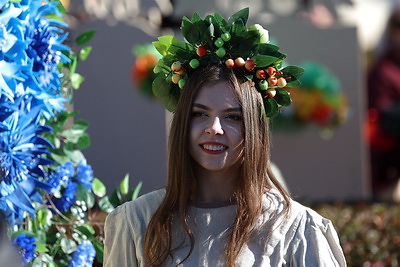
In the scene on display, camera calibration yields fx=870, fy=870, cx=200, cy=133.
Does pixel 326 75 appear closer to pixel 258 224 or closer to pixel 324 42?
pixel 324 42

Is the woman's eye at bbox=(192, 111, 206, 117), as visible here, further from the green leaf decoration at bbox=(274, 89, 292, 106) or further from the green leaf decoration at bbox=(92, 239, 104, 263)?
the green leaf decoration at bbox=(92, 239, 104, 263)

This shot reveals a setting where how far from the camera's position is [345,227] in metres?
5.20

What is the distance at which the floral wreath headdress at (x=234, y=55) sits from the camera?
8.29 ft

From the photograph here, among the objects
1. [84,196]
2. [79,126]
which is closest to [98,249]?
[84,196]

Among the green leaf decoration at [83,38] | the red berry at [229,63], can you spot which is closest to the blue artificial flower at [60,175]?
the green leaf decoration at [83,38]

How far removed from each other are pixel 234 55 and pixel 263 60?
0.09 metres

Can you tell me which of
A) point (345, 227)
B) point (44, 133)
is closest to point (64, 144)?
point (44, 133)

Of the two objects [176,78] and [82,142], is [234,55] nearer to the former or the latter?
[176,78]

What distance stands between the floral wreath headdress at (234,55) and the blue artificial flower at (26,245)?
703 millimetres

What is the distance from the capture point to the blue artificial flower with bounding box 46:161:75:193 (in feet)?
9.84

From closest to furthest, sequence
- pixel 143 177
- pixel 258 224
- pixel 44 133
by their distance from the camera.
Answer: pixel 258 224 → pixel 44 133 → pixel 143 177

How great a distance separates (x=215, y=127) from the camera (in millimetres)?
2432

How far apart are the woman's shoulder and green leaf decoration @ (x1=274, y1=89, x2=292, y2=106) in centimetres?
44

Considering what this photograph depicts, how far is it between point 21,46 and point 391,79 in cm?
549
